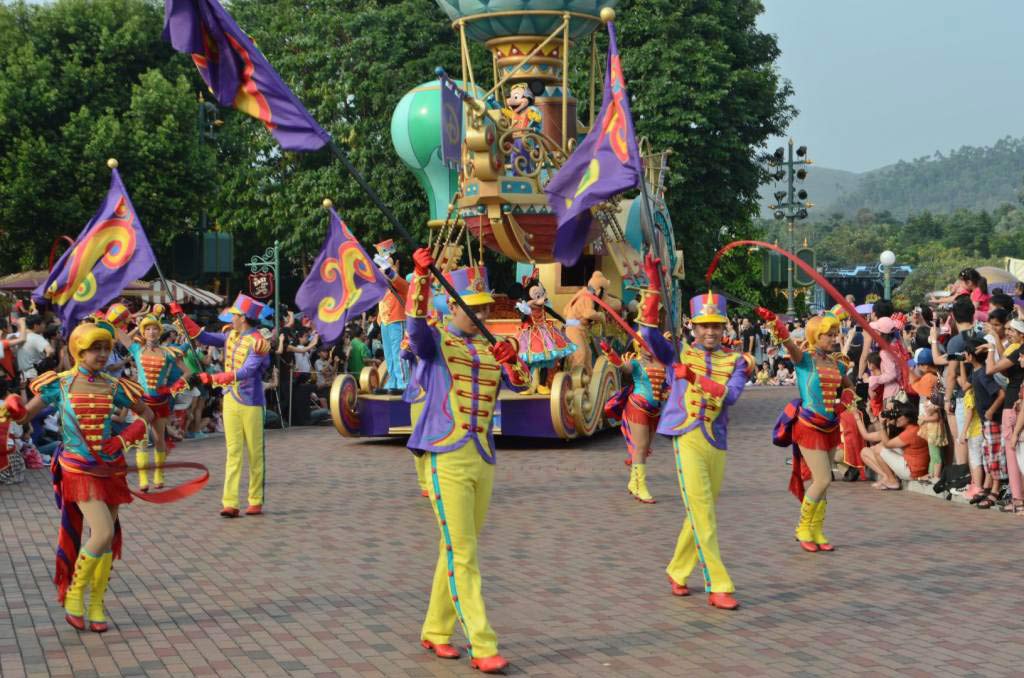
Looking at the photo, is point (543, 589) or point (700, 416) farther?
point (543, 589)

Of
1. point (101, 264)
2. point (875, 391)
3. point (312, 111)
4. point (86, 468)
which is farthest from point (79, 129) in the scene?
point (86, 468)

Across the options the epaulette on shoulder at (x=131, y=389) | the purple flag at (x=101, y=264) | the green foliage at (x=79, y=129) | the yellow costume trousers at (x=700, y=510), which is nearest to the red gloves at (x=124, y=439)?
the epaulette on shoulder at (x=131, y=389)

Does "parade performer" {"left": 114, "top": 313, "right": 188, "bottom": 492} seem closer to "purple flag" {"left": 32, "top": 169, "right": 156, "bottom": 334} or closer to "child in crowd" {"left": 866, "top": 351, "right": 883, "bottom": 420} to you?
"purple flag" {"left": 32, "top": 169, "right": 156, "bottom": 334}

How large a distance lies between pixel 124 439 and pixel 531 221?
10241 millimetres

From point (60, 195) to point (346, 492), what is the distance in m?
22.5

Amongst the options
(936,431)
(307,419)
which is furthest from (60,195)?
(936,431)

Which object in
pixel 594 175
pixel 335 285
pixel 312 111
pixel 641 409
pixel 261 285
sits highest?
pixel 312 111

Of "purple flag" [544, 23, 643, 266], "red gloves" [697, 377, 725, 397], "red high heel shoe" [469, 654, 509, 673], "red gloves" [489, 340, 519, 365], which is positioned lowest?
"red high heel shoe" [469, 654, 509, 673]

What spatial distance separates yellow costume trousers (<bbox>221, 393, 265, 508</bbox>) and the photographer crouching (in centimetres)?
639

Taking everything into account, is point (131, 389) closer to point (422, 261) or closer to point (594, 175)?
point (422, 261)

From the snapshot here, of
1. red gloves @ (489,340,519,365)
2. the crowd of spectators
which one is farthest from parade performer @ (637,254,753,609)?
the crowd of spectators

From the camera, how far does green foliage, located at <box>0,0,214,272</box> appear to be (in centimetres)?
3250

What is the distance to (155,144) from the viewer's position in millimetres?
33062

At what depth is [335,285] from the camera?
13.5 metres
